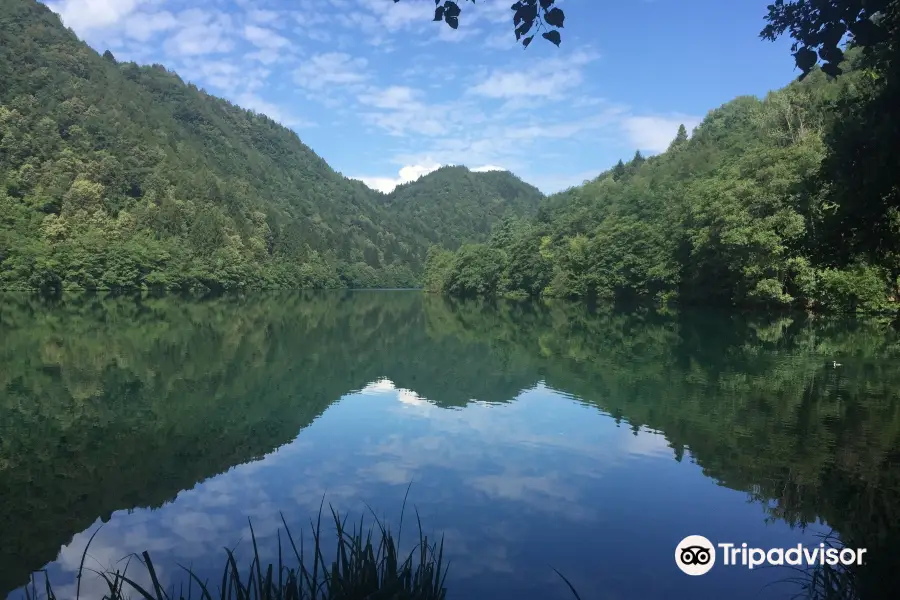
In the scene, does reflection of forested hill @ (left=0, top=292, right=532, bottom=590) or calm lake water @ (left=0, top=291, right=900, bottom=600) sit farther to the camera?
reflection of forested hill @ (left=0, top=292, right=532, bottom=590)

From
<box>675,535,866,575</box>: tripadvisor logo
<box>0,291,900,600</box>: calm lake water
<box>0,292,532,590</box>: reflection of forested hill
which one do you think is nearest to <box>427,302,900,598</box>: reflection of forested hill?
<box>0,291,900,600</box>: calm lake water

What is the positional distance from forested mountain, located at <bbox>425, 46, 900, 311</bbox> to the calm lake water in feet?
12.4

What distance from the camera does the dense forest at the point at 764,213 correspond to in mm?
8055

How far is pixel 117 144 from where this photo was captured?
108 meters

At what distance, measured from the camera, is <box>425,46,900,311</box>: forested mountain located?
10477mm

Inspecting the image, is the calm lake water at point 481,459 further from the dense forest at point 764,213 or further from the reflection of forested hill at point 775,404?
the dense forest at point 764,213

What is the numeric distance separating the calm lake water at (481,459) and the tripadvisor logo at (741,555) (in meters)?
0.17

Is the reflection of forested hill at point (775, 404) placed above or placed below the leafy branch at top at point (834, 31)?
below

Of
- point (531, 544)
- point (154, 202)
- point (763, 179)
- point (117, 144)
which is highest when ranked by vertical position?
point (117, 144)

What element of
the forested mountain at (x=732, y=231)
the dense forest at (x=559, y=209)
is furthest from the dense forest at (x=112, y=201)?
the forested mountain at (x=732, y=231)

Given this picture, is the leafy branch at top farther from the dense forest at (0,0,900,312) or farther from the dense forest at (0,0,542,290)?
the dense forest at (0,0,542,290)

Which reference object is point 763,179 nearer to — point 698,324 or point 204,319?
point 698,324

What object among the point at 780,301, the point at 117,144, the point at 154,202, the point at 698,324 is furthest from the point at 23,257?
the point at 780,301

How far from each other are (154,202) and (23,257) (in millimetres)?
29326
